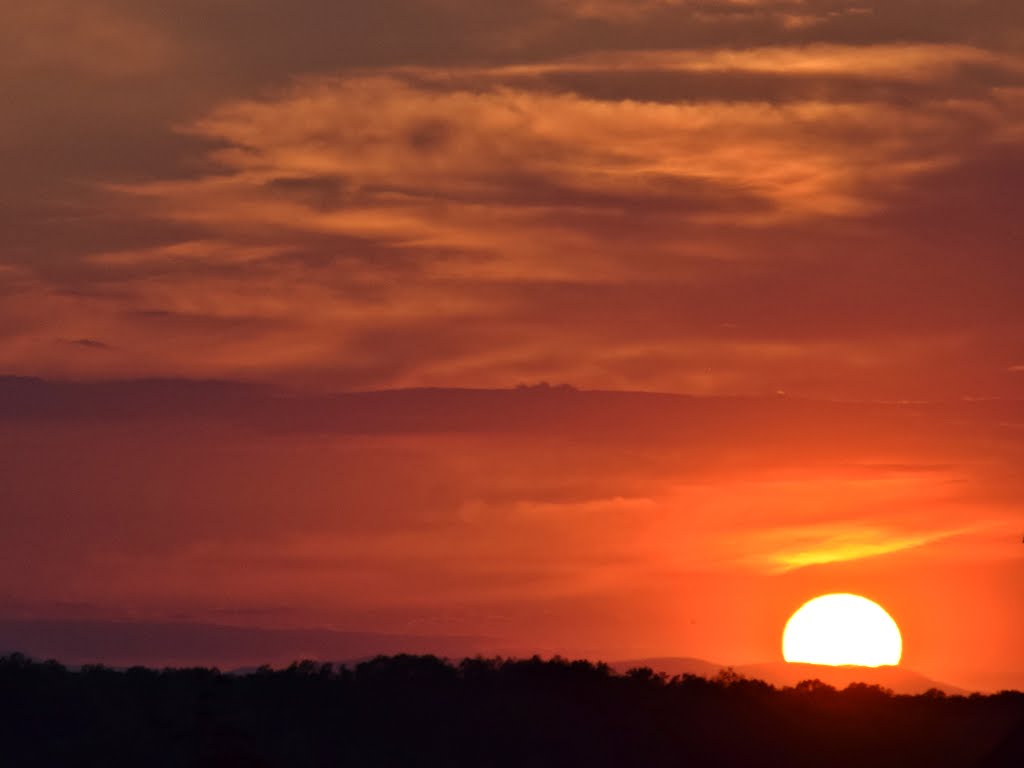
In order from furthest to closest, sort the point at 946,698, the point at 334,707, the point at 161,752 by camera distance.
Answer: the point at 946,698, the point at 334,707, the point at 161,752

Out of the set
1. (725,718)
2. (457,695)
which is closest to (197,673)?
(457,695)

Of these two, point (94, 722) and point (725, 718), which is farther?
point (725, 718)

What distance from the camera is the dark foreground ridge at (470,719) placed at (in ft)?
189

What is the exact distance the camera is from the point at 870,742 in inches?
2421

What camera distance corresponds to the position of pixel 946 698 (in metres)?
65.1

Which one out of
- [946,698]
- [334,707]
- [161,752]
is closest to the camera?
[161,752]

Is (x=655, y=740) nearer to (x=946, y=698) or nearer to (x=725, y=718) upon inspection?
(x=725, y=718)

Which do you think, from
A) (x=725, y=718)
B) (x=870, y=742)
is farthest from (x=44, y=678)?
(x=870, y=742)

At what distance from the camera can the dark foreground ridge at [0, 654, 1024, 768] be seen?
2264 inches

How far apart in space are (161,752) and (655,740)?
15486 mm

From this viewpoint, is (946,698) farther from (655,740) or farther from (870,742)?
(655,740)

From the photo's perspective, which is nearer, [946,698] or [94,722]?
[94,722]

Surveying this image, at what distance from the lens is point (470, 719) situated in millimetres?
60500

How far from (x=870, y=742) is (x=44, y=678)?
85.8ft
